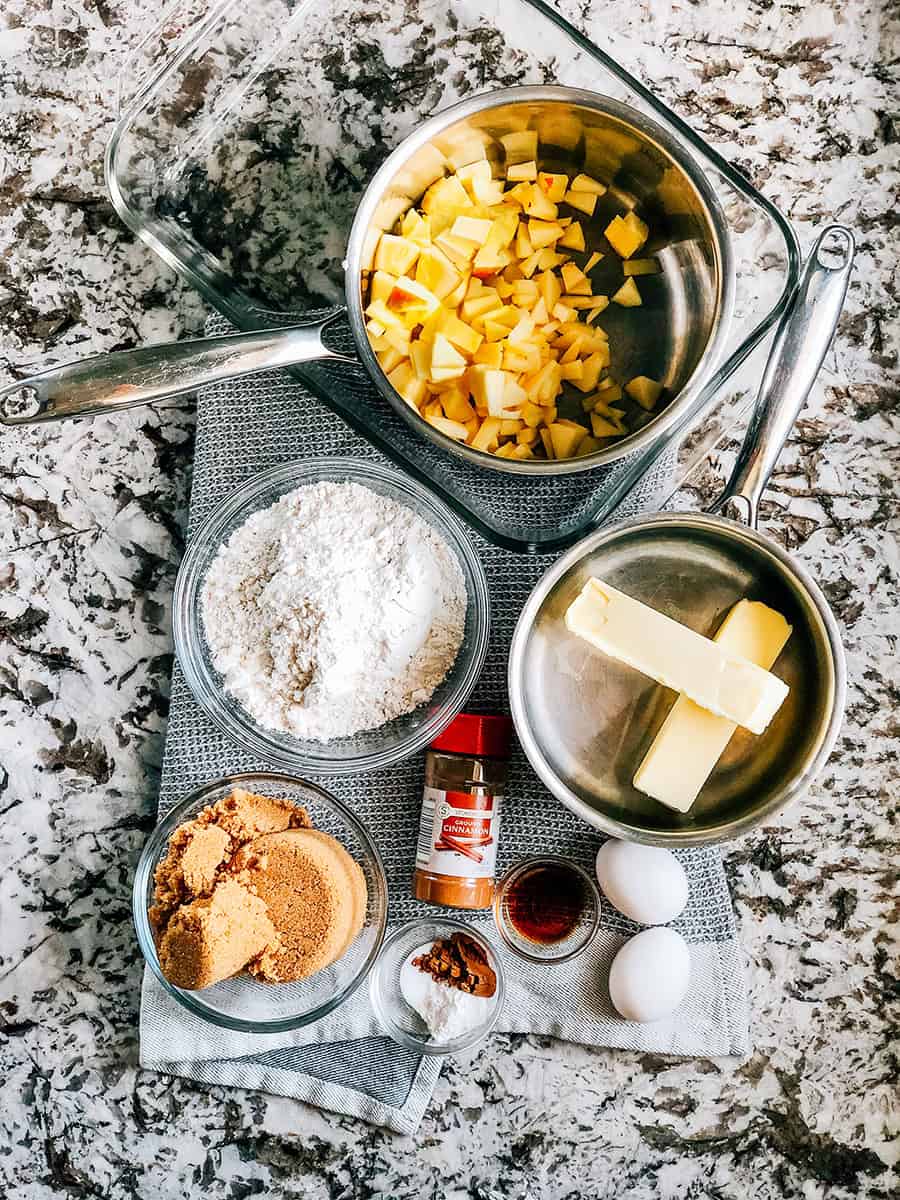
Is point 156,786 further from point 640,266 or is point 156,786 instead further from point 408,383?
point 640,266

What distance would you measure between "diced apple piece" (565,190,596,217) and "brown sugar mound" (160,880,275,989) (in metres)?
0.89

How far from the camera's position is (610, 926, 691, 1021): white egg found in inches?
49.9

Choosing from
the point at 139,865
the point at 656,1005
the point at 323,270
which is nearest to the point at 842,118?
the point at 323,270

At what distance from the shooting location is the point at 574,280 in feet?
3.99

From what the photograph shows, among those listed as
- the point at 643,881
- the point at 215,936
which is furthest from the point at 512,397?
the point at 215,936

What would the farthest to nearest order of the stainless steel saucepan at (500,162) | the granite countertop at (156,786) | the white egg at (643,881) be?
the granite countertop at (156,786) < the white egg at (643,881) < the stainless steel saucepan at (500,162)

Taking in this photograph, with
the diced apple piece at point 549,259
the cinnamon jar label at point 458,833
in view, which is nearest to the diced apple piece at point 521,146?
the diced apple piece at point 549,259

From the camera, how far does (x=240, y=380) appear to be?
1.33 m

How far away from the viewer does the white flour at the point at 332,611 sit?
1215 mm

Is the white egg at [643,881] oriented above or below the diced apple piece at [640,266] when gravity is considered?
below

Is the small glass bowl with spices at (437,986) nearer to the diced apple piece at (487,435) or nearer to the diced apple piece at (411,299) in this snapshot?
the diced apple piece at (487,435)

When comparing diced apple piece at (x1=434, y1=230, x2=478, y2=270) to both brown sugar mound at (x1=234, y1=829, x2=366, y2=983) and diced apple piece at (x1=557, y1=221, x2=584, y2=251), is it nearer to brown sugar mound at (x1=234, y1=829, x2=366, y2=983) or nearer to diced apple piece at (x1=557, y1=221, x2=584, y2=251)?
diced apple piece at (x1=557, y1=221, x2=584, y2=251)

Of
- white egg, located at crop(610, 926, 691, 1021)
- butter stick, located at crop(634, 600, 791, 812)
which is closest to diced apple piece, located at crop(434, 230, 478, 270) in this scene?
butter stick, located at crop(634, 600, 791, 812)

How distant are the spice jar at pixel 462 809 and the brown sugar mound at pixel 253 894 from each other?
112 millimetres
